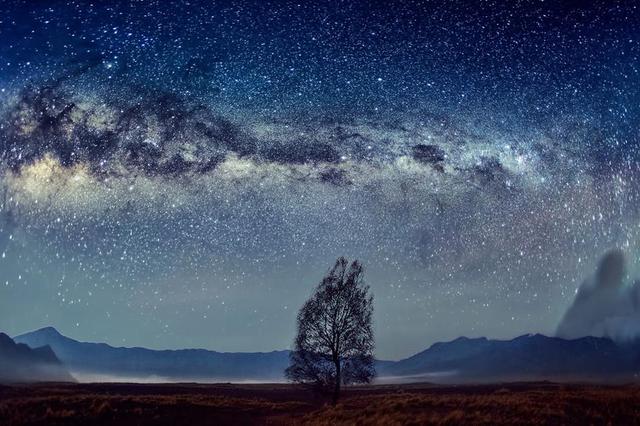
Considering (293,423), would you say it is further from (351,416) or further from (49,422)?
(49,422)

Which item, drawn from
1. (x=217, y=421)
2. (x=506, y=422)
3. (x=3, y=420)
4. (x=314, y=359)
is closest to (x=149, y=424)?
(x=217, y=421)

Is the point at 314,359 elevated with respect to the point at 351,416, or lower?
elevated

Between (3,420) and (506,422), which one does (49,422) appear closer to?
(3,420)

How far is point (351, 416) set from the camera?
23328mm

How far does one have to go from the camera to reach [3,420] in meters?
19.4

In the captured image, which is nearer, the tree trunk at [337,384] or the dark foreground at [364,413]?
the dark foreground at [364,413]

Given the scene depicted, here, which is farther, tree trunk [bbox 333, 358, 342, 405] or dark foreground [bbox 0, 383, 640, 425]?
tree trunk [bbox 333, 358, 342, 405]

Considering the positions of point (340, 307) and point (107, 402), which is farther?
point (340, 307)

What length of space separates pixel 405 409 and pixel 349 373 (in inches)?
268

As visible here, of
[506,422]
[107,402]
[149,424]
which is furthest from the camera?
[107,402]

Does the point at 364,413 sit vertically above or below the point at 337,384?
below

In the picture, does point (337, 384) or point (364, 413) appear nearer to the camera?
point (364, 413)

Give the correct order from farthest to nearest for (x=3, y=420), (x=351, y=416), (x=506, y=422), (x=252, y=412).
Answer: (x=252, y=412)
(x=351, y=416)
(x=3, y=420)
(x=506, y=422)

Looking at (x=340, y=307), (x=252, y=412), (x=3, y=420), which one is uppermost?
(x=340, y=307)
